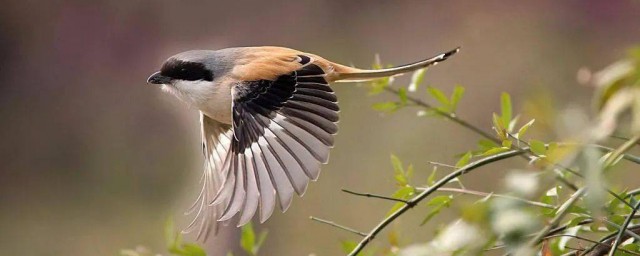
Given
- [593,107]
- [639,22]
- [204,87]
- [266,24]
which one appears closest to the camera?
[593,107]

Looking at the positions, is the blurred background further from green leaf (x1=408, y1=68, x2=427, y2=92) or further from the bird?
green leaf (x1=408, y1=68, x2=427, y2=92)

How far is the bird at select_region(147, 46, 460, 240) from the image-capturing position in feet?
3.37

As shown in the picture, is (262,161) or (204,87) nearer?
(262,161)

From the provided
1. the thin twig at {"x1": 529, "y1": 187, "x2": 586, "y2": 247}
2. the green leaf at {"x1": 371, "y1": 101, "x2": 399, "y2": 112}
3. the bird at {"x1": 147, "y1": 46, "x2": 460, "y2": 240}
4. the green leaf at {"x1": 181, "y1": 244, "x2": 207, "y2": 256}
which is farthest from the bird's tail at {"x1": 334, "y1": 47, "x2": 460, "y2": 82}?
the thin twig at {"x1": 529, "y1": 187, "x2": 586, "y2": 247}

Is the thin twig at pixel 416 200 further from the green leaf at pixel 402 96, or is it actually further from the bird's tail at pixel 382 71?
the bird's tail at pixel 382 71

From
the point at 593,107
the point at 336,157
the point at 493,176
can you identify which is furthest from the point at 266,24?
the point at 593,107

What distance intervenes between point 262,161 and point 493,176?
1.88 m

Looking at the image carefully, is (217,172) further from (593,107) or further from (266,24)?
(266,24)

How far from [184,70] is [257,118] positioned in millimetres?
200

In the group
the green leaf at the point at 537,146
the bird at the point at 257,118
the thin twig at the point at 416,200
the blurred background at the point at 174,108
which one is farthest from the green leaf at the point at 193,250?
the blurred background at the point at 174,108

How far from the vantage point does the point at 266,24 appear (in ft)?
12.6

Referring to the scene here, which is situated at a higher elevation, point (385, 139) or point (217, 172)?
point (217, 172)

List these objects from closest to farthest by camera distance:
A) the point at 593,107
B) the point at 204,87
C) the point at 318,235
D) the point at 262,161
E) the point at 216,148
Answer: the point at 593,107 < the point at 262,161 < the point at 204,87 < the point at 216,148 < the point at 318,235

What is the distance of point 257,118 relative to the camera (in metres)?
1.18
